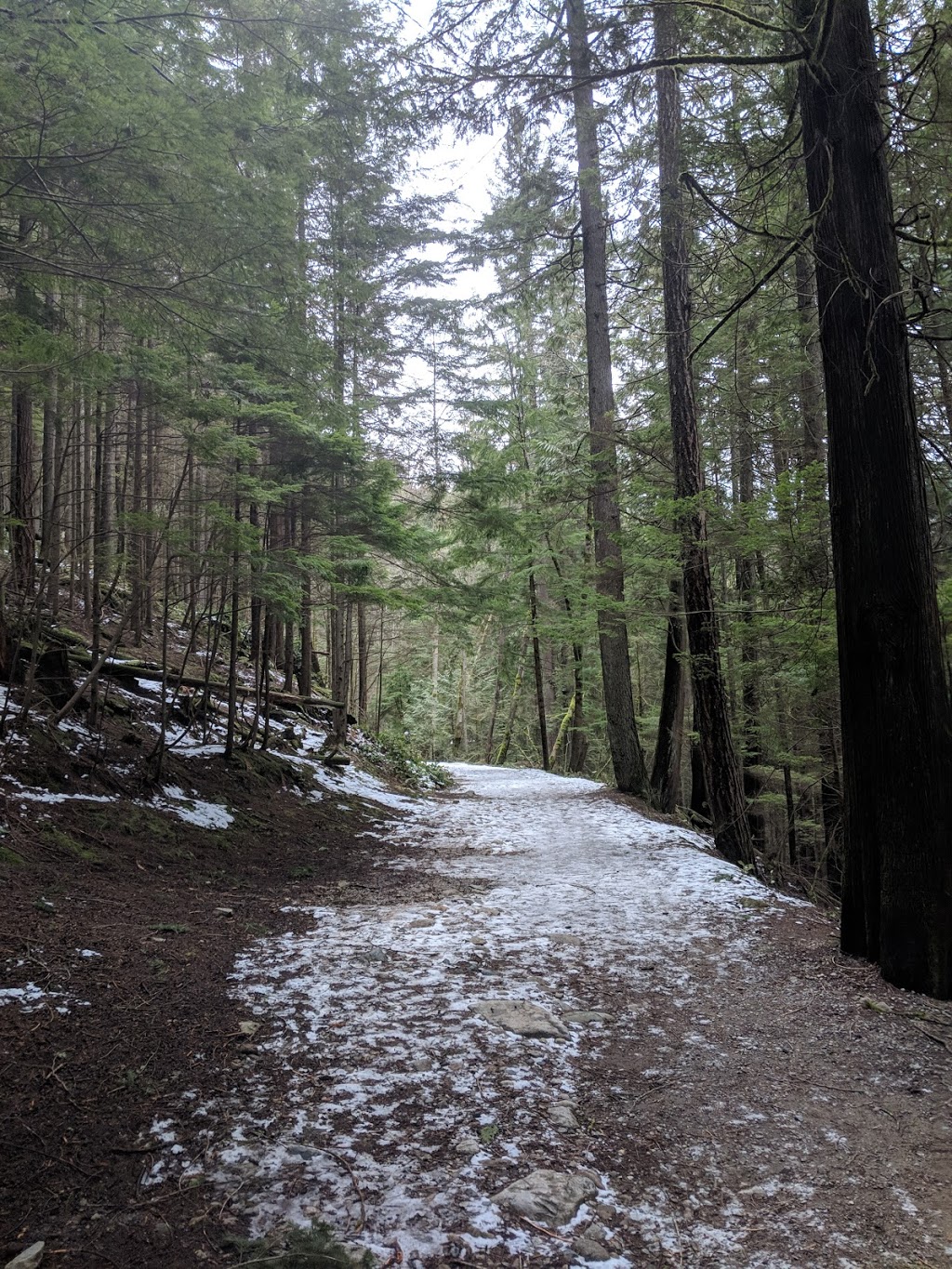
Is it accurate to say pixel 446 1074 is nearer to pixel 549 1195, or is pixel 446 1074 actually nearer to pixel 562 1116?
pixel 562 1116

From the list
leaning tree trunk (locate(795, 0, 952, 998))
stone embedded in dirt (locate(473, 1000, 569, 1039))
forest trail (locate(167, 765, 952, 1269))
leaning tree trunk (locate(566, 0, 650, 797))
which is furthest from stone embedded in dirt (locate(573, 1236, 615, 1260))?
leaning tree trunk (locate(566, 0, 650, 797))

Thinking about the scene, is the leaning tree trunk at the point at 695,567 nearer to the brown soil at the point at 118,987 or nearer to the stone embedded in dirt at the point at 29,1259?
the brown soil at the point at 118,987

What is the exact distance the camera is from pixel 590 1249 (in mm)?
1823

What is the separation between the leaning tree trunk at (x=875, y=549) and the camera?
3604 millimetres

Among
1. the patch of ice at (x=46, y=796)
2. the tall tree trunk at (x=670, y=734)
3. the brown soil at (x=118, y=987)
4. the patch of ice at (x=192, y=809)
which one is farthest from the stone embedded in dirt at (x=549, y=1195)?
the tall tree trunk at (x=670, y=734)

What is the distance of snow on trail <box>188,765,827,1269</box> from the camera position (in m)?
1.96

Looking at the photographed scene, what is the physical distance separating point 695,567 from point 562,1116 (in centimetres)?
603

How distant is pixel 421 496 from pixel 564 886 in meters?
10.7

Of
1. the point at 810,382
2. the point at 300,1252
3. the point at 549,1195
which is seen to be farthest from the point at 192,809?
the point at 810,382

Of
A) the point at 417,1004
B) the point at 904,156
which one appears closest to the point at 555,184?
the point at 904,156

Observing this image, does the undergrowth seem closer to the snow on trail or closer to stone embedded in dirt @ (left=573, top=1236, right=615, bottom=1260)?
the snow on trail

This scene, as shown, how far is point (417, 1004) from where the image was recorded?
10.8ft

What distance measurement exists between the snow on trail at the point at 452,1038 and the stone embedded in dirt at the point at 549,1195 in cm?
3

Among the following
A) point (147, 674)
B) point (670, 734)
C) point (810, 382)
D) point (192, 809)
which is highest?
point (810, 382)
